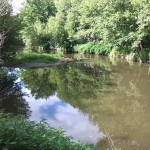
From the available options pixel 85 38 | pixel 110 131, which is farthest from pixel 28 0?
pixel 110 131

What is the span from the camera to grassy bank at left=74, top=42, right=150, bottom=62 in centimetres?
4000

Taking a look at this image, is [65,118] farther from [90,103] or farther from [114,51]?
[114,51]

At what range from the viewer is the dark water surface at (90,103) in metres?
13.1

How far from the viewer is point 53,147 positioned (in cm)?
664

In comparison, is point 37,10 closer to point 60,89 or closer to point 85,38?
point 85,38

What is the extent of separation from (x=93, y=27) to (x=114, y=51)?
12950 mm

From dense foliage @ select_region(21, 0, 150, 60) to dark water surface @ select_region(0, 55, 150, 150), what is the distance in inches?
424

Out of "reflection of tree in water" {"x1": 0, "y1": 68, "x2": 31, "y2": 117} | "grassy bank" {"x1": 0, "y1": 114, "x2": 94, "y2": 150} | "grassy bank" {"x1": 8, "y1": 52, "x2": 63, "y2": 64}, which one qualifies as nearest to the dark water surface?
"reflection of tree in water" {"x1": 0, "y1": 68, "x2": 31, "y2": 117}

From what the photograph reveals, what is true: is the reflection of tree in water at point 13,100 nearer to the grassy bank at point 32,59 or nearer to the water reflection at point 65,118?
the water reflection at point 65,118

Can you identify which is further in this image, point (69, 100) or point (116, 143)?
point (69, 100)

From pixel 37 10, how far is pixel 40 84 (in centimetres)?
6714

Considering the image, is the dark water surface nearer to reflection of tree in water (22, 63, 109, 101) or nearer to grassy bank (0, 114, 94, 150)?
reflection of tree in water (22, 63, 109, 101)

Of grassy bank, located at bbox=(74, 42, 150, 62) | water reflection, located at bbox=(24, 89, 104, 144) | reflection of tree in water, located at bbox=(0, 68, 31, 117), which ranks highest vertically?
grassy bank, located at bbox=(74, 42, 150, 62)

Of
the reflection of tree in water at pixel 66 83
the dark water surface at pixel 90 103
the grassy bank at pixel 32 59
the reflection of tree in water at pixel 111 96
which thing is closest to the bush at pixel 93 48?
Answer: the grassy bank at pixel 32 59
